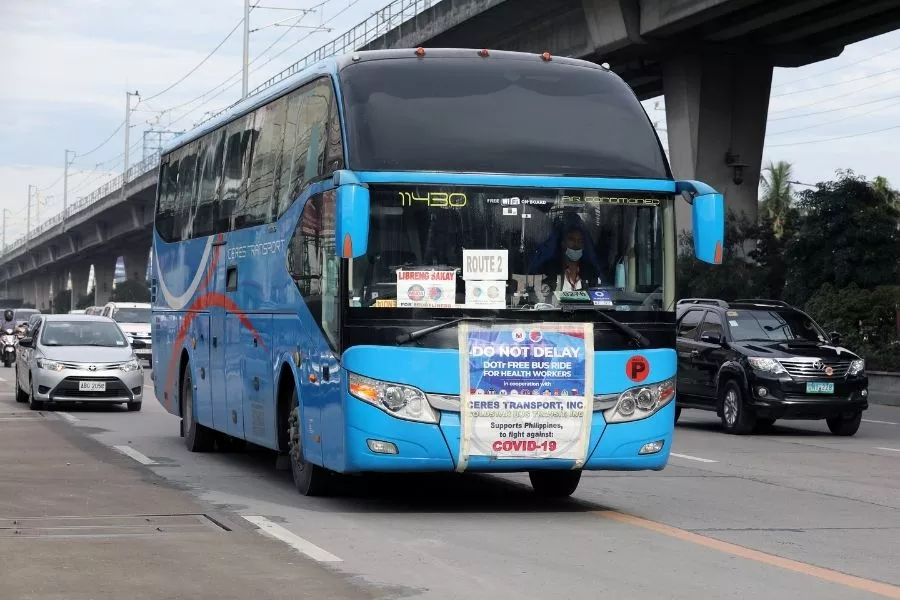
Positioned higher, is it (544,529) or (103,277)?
(103,277)

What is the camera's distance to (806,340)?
72.2 ft

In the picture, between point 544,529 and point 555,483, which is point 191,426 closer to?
point 555,483

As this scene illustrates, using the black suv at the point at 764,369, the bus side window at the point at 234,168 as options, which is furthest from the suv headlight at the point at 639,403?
the black suv at the point at 764,369

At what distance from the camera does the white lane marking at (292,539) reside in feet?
30.5

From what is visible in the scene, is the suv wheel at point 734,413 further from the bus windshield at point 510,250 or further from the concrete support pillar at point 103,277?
the concrete support pillar at point 103,277

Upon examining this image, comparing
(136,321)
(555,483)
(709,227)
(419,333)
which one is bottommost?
(555,483)

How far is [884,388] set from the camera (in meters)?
32.2

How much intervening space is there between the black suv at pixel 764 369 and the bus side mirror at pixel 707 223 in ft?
32.8

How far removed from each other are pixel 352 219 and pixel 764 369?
11.7 m

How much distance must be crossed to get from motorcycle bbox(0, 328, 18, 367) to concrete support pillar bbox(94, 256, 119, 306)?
7438 cm

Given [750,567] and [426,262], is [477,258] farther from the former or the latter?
[750,567]

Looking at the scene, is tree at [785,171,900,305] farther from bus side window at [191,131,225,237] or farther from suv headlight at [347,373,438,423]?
suv headlight at [347,373,438,423]

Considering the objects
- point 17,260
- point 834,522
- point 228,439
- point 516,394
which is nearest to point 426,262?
point 516,394

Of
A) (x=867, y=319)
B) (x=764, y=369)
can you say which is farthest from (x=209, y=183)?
(x=867, y=319)
